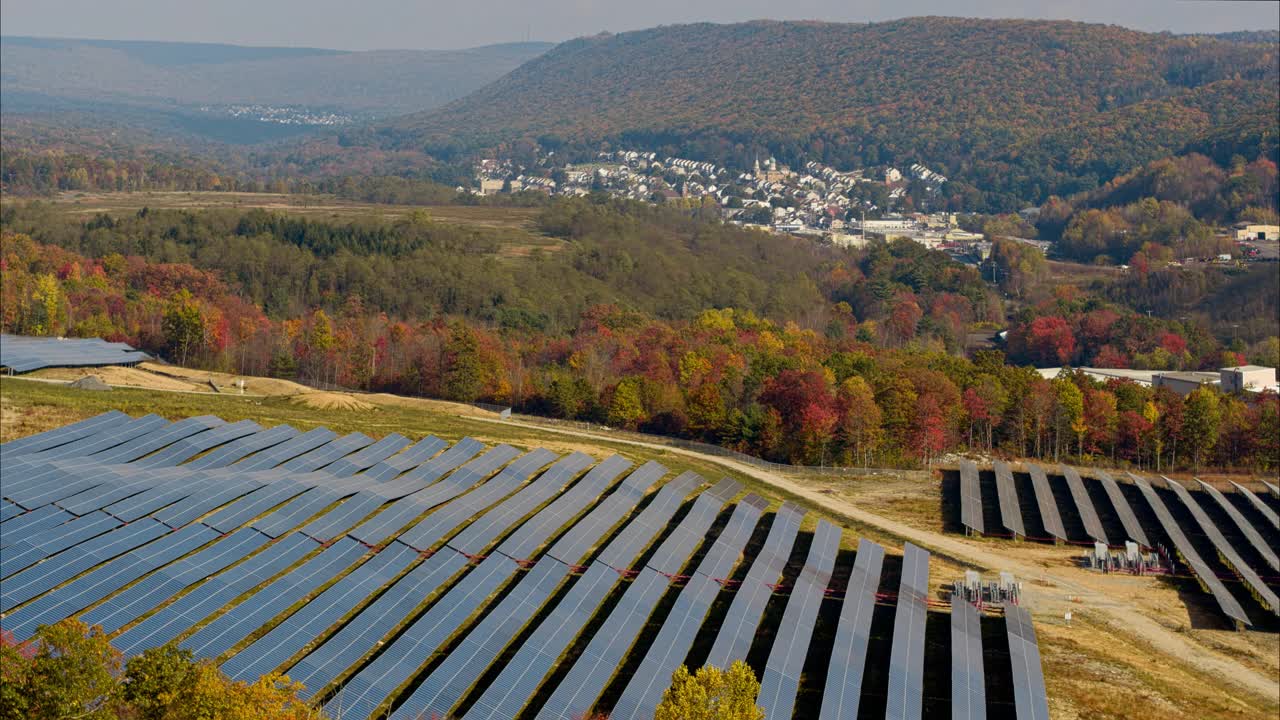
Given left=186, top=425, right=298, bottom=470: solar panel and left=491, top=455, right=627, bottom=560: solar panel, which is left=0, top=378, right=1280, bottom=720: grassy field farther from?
left=491, top=455, right=627, bottom=560: solar panel

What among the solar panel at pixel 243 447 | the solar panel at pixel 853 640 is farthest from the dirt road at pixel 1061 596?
the solar panel at pixel 243 447

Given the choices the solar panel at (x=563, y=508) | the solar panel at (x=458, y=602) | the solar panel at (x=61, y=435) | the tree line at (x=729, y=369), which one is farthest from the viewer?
the tree line at (x=729, y=369)

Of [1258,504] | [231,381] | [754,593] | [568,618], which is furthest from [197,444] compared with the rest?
[1258,504]

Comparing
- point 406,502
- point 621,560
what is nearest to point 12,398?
point 406,502

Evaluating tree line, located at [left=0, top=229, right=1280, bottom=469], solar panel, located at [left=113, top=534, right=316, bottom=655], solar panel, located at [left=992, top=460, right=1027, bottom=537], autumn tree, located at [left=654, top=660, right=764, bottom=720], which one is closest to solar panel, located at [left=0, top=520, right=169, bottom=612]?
solar panel, located at [left=113, top=534, right=316, bottom=655]

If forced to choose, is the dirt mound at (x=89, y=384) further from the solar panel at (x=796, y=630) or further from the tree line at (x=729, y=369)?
the solar panel at (x=796, y=630)

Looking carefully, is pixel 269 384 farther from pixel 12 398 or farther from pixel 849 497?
pixel 849 497

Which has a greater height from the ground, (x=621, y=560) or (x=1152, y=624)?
(x=621, y=560)
